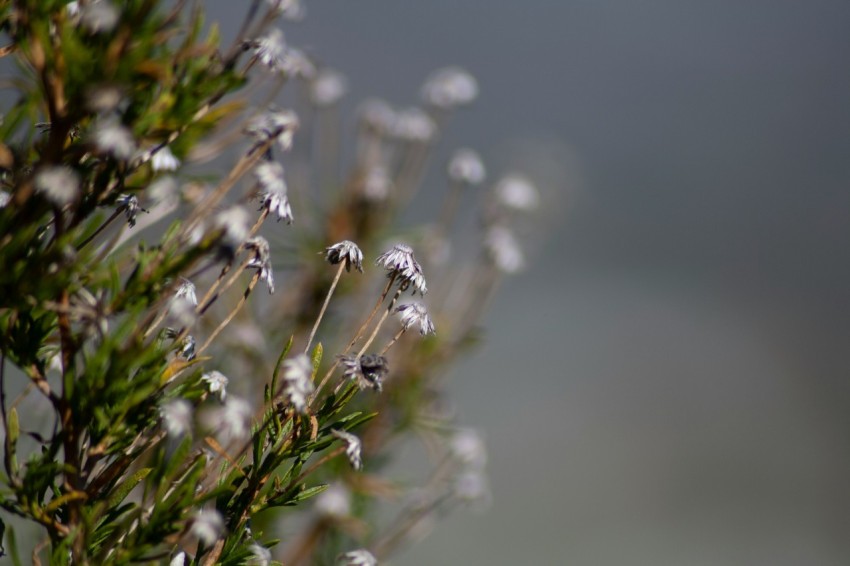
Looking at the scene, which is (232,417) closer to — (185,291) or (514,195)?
(185,291)

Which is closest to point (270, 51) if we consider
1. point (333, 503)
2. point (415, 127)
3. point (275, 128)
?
point (275, 128)

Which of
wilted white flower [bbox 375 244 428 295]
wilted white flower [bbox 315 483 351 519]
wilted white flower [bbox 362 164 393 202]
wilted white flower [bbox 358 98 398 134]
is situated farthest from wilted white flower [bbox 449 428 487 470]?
wilted white flower [bbox 375 244 428 295]

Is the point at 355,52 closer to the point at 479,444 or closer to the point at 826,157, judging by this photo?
the point at 826,157

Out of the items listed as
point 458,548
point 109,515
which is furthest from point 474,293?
point 458,548

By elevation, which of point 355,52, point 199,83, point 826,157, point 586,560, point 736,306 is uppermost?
point 199,83

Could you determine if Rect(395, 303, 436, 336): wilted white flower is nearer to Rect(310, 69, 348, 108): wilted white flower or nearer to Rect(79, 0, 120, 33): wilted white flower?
Rect(79, 0, 120, 33): wilted white flower

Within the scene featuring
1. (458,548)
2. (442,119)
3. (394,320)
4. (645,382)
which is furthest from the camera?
(645,382)

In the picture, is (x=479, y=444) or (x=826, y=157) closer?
(x=479, y=444)
